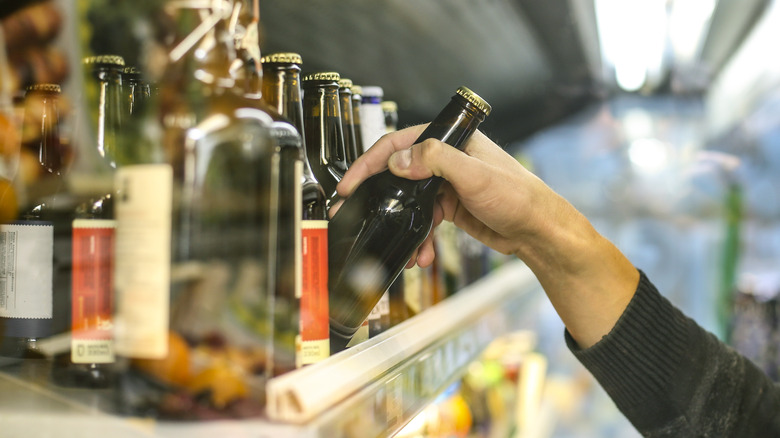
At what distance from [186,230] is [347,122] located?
46 cm

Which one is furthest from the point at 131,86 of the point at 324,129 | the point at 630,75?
the point at 630,75

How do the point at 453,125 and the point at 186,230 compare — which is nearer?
the point at 186,230

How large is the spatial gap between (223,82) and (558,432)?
289 cm

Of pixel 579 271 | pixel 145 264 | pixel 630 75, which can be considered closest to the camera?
pixel 145 264

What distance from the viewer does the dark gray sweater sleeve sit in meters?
1.08

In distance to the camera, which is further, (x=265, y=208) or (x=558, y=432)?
(x=558, y=432)

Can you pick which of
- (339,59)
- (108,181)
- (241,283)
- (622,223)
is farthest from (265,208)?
(622,223)

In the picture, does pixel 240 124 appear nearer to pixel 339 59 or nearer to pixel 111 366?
pixel 111 366

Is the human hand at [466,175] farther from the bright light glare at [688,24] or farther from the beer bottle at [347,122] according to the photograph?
the bright light glare at [688,24]

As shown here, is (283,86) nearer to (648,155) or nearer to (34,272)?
(34,272)

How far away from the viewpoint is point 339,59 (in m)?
1.21

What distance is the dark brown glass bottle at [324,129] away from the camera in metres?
0.76

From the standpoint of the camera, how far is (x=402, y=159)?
2.34ft

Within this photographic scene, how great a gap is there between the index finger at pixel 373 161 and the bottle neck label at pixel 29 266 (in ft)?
1.03
